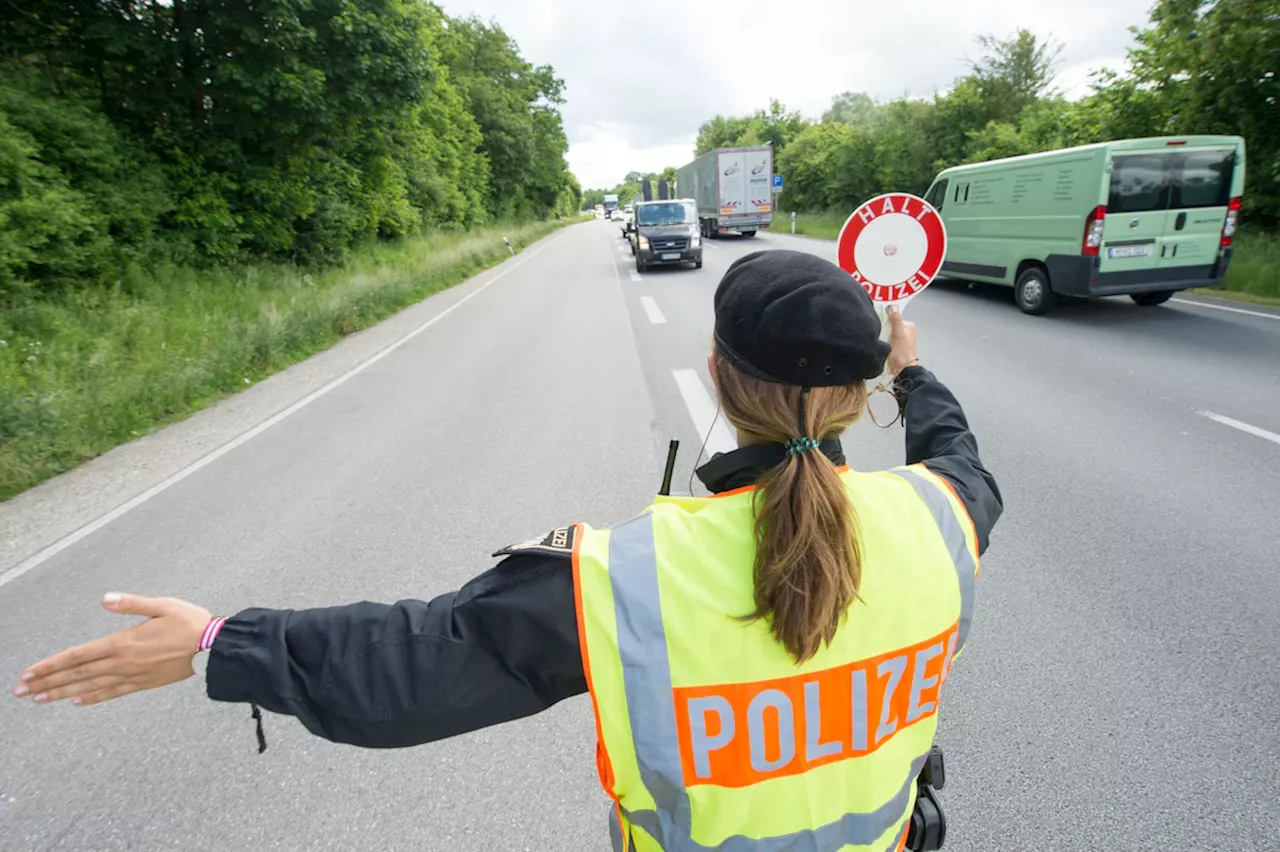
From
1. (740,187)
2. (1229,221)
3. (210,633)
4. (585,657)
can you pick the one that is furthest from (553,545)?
(740,187)

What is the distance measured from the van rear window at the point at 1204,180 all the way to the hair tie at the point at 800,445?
36.3 feet

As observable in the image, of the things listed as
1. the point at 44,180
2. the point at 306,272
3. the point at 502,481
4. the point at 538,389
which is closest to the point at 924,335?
the point at 538,389

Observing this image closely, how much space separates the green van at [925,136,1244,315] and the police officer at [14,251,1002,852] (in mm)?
10314

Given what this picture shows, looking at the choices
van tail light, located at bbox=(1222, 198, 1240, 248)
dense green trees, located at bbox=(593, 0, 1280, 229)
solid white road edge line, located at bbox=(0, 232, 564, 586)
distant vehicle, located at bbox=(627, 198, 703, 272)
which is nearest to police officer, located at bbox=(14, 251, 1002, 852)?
solid white road edge line, located at bbox=(0, 232, 564, 586)

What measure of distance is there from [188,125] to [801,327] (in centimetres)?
1654

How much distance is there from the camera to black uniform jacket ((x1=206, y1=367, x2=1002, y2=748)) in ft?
3.41

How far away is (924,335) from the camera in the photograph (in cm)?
983

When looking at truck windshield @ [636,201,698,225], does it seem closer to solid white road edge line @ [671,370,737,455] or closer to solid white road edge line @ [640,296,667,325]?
solid white road edge line @ [640,296,667,325]

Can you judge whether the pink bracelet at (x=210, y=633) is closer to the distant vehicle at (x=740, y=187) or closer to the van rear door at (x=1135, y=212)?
the van rear door at (x=1135, y=212)

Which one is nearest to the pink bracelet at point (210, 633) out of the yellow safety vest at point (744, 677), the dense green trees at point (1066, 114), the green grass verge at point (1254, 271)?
the yellow safety vest at point (744, 677)

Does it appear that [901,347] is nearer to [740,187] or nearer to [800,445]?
[800,445]

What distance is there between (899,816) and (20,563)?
17.4 ft

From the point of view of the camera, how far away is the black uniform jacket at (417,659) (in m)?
1.04

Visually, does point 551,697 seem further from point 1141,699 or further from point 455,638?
point 1141,699
